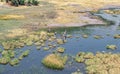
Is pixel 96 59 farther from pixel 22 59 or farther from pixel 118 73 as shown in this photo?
pixel 22 59

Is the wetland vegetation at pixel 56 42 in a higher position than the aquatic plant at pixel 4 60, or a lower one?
lower

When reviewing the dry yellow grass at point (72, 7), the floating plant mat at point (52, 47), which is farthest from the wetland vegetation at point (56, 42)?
the dry yellow grass at point (72, 7)

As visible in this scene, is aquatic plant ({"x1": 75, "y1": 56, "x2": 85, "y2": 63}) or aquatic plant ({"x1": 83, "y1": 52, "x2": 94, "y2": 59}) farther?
aquatic plant ({"x1": 83, "y1": 52, "x2": 94, "y2": 59})

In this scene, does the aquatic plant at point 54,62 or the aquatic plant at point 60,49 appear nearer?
the aquatic plant at point 54,62

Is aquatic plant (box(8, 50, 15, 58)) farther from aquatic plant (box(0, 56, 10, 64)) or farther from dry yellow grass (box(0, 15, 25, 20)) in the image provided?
dry yellow grass (box(0, 15, 25, 20))

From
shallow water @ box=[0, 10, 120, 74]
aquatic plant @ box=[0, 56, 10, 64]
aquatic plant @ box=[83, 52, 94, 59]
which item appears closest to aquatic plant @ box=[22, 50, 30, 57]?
shallow water @ box=[0, 10, 120, 74]

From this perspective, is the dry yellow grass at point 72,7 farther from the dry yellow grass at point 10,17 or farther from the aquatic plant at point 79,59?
the aquatic plant at point 79,59

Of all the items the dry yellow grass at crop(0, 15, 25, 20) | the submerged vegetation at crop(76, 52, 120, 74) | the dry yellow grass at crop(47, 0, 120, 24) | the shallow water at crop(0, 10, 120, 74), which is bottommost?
the dry yellow grass at crop(47, 0, 120, 24)
